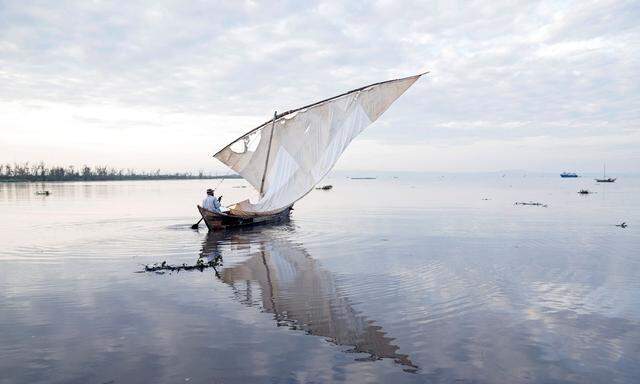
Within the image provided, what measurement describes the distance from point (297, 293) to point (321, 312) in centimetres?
211

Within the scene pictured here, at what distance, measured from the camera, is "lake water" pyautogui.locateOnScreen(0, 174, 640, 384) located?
823 centimetres

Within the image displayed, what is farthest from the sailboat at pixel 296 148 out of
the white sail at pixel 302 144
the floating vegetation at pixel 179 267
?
the floating vegetation at pixel 179 267

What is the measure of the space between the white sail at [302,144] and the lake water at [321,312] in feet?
24.6

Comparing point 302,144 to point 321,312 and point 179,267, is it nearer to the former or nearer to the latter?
point 179,267

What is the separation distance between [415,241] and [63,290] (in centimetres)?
1613

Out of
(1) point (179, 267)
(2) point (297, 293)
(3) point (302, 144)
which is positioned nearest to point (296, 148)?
(3) point (302, 144)

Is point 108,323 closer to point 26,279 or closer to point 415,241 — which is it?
point 26,279

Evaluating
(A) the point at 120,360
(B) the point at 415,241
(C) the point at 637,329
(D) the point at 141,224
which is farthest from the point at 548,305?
(D) the point at 141,224

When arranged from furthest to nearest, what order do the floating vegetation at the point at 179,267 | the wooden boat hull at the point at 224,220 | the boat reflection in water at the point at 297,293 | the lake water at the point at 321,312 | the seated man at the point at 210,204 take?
1. the seated man at the point at 210,204
2. the wooden boat hull at the point at 224,220
3. the floating vegetation at the point at 179,267
4. the boat reflection in water at the point at 297,293
5. the lake water at the point at 321,312

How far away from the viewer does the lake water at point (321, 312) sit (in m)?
8.23

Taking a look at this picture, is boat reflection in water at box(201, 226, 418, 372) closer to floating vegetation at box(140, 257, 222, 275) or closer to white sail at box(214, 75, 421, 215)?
floating vegetation at box(140, 257, 222, 275)

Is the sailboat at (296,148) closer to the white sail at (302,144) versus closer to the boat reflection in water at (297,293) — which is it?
the white sail at (302,144)

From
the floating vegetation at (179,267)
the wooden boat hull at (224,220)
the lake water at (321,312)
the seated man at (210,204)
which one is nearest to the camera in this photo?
the lake water at (321,312)

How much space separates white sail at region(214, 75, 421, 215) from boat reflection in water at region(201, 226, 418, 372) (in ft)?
25.3
